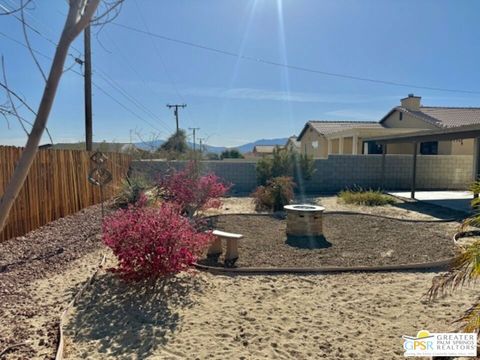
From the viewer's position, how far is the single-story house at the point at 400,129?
2244 centimetres

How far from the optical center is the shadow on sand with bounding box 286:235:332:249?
692cm

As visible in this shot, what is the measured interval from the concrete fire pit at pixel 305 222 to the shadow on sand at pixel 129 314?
125 inches

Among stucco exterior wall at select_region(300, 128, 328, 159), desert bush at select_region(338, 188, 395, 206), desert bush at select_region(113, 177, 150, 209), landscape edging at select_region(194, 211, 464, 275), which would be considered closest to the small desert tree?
landscape edging at select_region(194, 211, 464, 275)

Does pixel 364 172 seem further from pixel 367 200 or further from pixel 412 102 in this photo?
pixel 412 102

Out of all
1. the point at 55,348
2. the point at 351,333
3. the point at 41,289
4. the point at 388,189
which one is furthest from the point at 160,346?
the point at 388,189

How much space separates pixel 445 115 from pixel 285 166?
1774cm

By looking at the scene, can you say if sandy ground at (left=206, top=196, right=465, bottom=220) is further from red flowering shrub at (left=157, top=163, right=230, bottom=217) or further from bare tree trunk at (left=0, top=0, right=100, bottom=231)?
bare tree trunk at (left=0, top=0, right=100, bottom=231)

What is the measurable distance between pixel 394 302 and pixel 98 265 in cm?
425

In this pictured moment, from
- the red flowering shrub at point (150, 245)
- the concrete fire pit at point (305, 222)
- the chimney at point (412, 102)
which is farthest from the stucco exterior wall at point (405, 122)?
the red flowering shrub at point (150, 245)

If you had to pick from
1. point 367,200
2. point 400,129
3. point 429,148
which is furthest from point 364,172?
point 429,148

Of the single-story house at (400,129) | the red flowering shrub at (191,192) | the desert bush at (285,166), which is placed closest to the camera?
the red flowering shrub at (191,192)

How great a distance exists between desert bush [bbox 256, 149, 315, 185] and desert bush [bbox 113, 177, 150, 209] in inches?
214

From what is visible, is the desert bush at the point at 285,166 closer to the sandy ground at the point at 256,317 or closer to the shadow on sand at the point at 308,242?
the shadow on sand at the point at 308,242

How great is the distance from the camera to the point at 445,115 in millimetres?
26359
